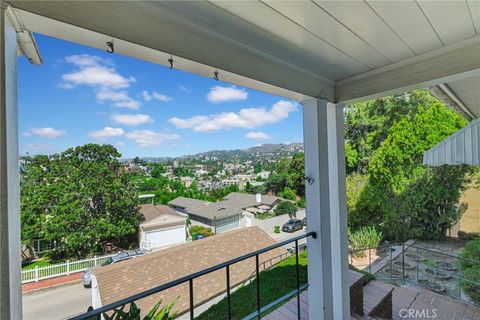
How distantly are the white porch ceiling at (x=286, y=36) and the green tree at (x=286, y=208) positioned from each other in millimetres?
946

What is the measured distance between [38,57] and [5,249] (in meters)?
0.64

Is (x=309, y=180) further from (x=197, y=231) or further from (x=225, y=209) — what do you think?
(x=197, y=231)

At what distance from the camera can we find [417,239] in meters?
6.15

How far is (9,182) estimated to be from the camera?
57cm

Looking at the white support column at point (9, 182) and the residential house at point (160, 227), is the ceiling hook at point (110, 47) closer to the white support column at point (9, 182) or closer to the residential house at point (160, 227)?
the white support column at point (9, 182)

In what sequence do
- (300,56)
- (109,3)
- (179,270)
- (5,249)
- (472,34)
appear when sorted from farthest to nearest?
(179,270) → (300,56) → (472,34) → (109,3) → (5,249)

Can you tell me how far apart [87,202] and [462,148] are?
335cm

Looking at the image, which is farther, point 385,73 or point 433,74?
point 385,73

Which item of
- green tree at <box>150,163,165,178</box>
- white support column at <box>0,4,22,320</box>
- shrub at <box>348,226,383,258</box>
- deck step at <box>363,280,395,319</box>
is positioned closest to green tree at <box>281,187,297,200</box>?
green tree at <box>150,163,165,178</box>

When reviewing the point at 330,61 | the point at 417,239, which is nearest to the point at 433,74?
the point at 330,61

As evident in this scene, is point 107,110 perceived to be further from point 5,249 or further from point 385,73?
point 385,73

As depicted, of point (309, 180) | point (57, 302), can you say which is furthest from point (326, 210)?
point (57, 302)

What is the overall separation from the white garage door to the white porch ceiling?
119cm

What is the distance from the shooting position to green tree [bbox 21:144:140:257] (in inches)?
→ 50.9
